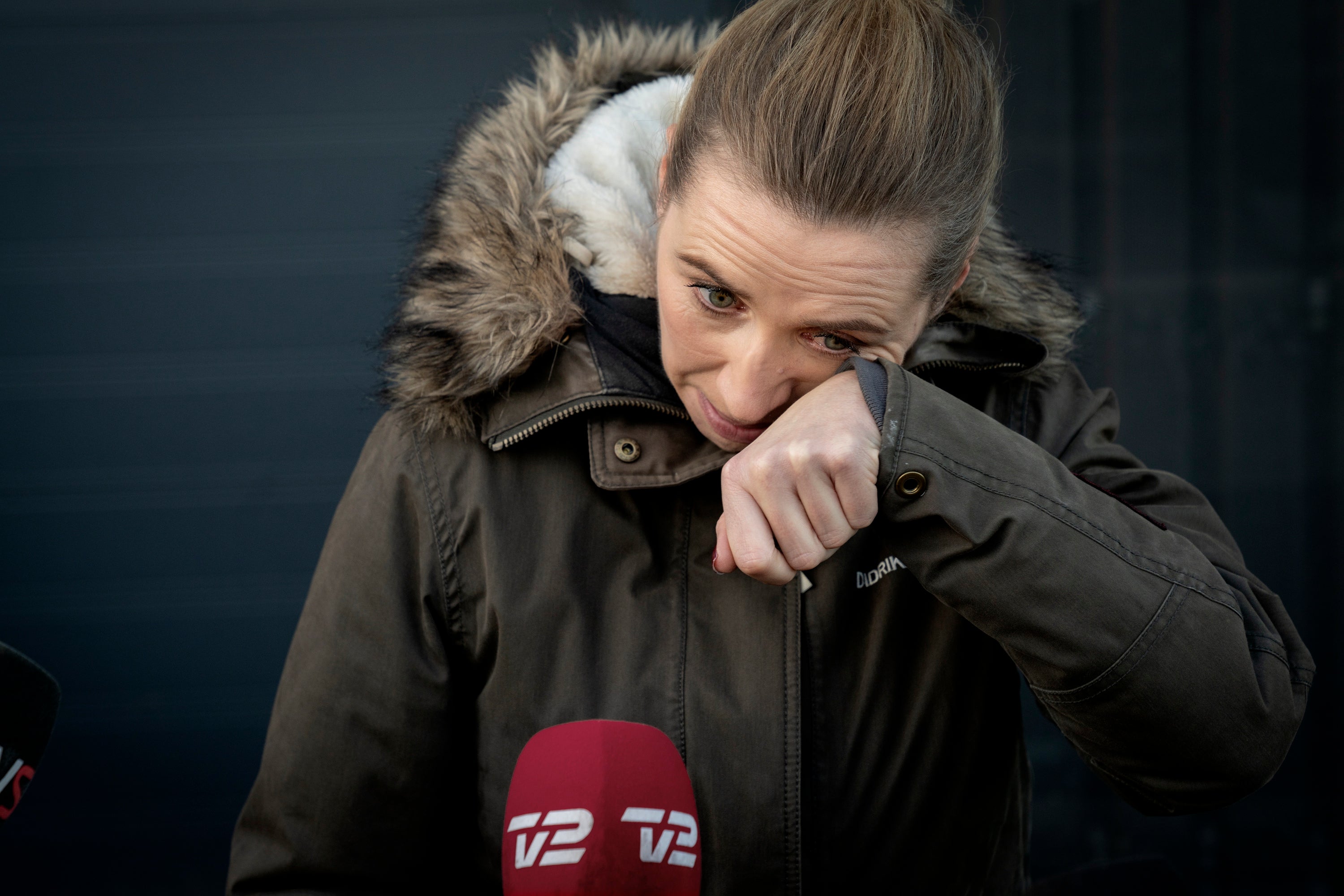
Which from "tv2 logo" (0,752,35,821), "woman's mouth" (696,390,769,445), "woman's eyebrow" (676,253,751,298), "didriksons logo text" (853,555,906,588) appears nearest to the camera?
"tv2 logo" (0,752,35,821)

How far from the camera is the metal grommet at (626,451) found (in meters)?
1.34

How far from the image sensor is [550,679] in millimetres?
1352

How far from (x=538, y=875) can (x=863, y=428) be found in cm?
75

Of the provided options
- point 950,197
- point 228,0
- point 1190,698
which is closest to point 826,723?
point 1190,698

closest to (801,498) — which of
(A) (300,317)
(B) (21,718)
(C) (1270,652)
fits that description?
(C) (1270,652)

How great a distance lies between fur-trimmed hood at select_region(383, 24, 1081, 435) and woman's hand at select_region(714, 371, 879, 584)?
1.39ft

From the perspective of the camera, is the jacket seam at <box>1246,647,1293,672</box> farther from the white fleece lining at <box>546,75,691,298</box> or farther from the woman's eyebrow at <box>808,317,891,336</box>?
the white fleece lining at <box>546,75,691,298</box>

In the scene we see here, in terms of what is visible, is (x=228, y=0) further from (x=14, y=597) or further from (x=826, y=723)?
(x=826, y=723)

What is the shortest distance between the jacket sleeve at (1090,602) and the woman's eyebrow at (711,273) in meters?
0.22

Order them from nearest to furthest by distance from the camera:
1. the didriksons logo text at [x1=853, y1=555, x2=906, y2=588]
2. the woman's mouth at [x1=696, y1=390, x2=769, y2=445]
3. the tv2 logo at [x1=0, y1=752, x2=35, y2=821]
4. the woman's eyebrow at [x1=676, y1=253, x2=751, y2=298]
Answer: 1. the tv2 logo at [x1=0, y1=752, x2=35, y2=821]
2. the woman's eyebrow at [x1=676, y1=253, x2=751, y2=298]
3. the woman's mouth at [x1=696, y1=390, x2=769, y2=445]
4. the didriksons logo text at [x1=853, y1=555, x2=906, y2=588]

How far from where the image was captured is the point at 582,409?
133 cm

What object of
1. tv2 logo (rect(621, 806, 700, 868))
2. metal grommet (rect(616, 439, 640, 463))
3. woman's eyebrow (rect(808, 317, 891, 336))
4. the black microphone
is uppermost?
woman's eyebrow (rect(808, 317, 891, 336))

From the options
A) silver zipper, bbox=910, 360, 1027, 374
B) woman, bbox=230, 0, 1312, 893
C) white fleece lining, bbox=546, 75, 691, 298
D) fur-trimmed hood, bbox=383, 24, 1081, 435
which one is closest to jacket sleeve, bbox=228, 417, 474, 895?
woman, bbox=230, 0, 1312, 893

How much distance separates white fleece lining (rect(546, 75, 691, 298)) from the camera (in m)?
1.44
